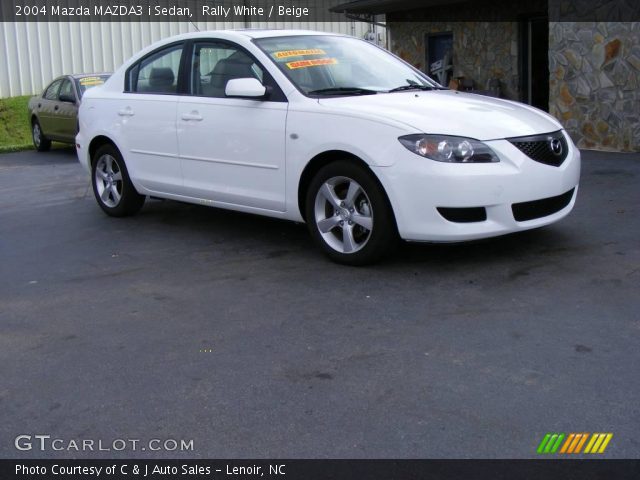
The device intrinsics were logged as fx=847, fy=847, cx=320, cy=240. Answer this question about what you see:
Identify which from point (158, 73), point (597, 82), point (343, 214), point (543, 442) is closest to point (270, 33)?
point (158, 73)

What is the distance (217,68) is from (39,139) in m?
9.81

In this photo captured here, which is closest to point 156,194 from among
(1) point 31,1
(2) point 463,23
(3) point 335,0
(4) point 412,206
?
(4) point 412,206

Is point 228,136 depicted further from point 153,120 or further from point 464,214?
point 464,214

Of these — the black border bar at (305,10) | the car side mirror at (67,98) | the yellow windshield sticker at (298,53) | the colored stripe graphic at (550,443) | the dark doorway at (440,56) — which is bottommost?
the colored stripe graphic at (550,443)

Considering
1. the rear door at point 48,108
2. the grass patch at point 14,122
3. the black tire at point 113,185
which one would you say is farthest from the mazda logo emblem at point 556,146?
the grass patch at point 14,122

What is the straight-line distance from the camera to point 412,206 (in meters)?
5.52

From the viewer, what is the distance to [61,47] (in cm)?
1989

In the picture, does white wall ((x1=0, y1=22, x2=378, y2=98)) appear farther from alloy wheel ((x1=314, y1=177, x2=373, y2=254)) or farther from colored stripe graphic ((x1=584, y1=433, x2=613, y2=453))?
colored stripe graphic ((x1=584, y1=433, x2=613, y2=453))

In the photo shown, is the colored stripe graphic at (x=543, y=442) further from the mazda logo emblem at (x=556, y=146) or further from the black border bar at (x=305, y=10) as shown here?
the black border bar at (x=305, y=10)

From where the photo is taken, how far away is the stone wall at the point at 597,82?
11203 millimetres

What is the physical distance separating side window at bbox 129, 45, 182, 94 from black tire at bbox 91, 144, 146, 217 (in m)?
0.68

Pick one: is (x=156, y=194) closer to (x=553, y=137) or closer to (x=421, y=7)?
(x=553, y=137)

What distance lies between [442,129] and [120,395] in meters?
2.78

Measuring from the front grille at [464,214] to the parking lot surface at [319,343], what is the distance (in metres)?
0.39
